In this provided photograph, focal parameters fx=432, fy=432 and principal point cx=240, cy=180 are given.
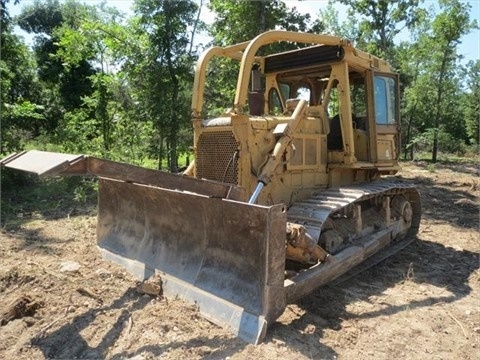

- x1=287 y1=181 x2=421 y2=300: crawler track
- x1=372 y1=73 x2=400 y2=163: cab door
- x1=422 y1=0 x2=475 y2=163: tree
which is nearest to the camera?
x1=287 y1=181 x2=421 y2=300: crawler track

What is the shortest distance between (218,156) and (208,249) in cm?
134

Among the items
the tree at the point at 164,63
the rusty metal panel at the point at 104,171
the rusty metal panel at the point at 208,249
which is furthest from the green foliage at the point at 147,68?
the rusty metal panel at the point at 104,171

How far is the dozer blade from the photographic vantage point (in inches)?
137

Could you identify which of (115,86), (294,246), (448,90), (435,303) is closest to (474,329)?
(435,303)

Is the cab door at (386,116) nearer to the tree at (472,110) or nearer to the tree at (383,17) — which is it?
the tree at (383,17)

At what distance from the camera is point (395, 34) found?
20484 mm

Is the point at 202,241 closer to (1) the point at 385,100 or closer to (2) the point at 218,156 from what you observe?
(2) the point at 218,156

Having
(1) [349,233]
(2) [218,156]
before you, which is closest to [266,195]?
(2) [218,156]

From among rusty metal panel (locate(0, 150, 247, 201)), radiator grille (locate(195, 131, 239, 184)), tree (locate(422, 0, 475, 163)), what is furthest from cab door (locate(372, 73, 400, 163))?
tree (locate(422, 0, 475, 163))

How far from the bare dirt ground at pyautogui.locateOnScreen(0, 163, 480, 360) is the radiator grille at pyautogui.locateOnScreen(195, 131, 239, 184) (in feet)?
5.04

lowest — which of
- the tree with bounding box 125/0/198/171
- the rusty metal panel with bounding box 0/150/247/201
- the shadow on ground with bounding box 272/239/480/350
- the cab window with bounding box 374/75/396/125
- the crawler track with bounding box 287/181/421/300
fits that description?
the shadow on ground with bounding box 272/239/480/350

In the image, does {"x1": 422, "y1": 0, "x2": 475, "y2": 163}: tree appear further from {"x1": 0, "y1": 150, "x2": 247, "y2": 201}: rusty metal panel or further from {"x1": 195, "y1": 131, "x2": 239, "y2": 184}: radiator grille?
{"x1": 0, "y1": 150, "x2": 247, "y2": 201}: rusty metal panel

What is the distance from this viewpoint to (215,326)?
3.60 m

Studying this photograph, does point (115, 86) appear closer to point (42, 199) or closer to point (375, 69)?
point (42, 199)
